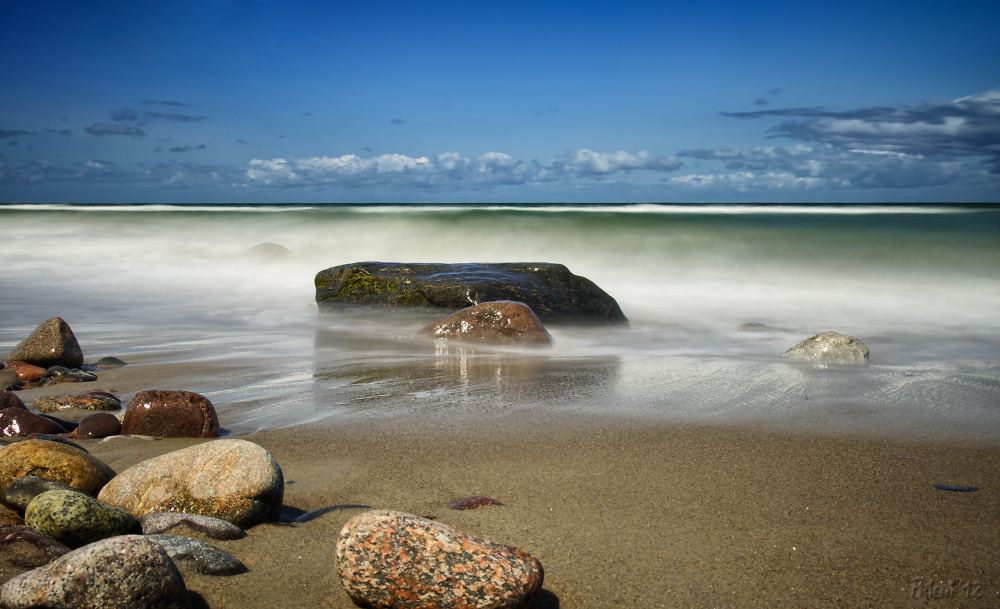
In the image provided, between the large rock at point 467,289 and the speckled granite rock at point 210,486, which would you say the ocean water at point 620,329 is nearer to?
the large rock at point 467,289

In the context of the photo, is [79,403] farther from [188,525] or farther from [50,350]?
[188,525]

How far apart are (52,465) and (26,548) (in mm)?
582

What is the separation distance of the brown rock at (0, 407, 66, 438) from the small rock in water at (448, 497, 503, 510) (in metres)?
1.98

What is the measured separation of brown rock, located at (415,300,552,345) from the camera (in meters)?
5.65

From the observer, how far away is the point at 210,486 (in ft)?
6.80

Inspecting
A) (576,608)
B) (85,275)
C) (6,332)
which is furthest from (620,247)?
(576,608)

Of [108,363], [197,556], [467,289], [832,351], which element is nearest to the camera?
[197,556]

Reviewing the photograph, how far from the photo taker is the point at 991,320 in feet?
27.1

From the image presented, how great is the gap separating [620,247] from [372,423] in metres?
15.5

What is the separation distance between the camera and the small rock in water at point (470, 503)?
90.3 inches

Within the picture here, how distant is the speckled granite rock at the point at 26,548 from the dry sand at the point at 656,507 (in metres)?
0.35

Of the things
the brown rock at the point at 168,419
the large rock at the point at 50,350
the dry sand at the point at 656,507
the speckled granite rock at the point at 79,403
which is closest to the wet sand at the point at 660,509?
the dry sand at the point at 656,507

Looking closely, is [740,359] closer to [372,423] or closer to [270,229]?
[372,423]

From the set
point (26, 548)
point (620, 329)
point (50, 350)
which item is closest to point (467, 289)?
point (620, 329)
